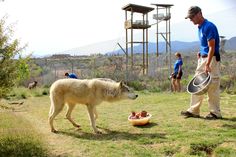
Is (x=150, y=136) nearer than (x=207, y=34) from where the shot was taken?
Yes

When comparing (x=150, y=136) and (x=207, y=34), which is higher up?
(x=207, y=34)

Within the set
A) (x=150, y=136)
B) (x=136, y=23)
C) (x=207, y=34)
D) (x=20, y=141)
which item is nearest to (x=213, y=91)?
(x=207, y=34)

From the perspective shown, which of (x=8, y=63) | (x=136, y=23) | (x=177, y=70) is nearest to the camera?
(x=8, y=63)

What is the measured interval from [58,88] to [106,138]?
1.83 meters

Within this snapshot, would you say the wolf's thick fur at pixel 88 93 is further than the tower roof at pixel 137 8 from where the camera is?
No

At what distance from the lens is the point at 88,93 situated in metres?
9.11

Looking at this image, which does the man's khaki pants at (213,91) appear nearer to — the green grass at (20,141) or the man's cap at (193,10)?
the man's cap at (193,10)

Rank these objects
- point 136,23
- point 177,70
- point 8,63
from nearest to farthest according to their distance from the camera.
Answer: point 8,63 < point 177,70 < point 136,23

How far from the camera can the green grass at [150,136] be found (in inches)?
276

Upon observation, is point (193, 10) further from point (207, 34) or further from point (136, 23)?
point (136, 23)

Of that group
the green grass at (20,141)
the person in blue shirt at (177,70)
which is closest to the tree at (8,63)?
the green grass at (20,141)

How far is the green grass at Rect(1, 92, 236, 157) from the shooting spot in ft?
23.0

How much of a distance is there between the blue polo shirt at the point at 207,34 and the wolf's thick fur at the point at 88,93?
2.01 metres

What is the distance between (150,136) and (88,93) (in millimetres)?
1901
